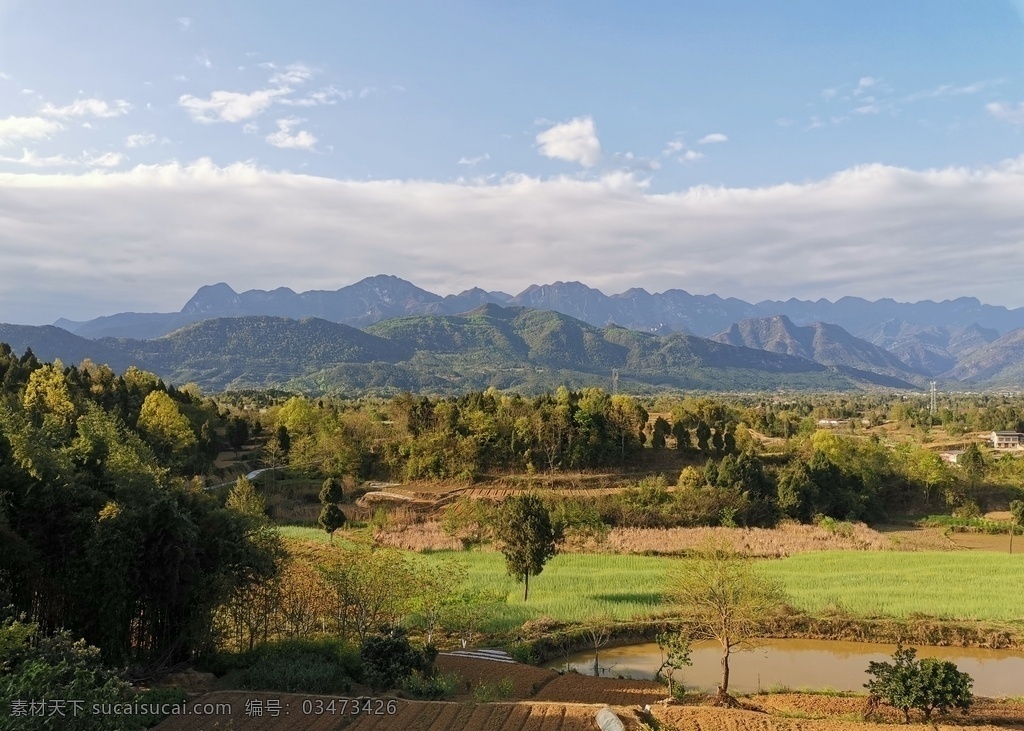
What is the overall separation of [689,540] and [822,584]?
1100cm

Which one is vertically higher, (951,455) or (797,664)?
(951,455)

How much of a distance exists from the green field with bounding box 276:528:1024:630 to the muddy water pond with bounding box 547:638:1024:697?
1.78 meters

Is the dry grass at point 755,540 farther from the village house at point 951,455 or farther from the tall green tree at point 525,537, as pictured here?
the village house at point 951,455

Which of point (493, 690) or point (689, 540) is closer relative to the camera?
point (493, 690)

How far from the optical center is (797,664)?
20719 mm

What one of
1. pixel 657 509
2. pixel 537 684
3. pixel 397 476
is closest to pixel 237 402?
pixel 397 476

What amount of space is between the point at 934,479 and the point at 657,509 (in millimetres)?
27895

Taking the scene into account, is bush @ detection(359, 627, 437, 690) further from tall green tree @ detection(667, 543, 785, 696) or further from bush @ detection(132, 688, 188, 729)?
tall green tree @ detection(667, 543, 785, 696)

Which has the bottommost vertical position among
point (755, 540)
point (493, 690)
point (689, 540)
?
point (755, 540)

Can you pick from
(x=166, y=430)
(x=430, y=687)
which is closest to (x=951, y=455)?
(x=430, y=687)

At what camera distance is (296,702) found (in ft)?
44.6

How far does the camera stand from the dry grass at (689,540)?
37156 millimetres

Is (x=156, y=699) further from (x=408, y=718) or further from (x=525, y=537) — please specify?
(x=525, y=537)

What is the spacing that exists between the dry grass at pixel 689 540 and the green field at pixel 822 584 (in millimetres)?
2046
